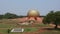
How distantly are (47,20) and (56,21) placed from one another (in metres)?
1.66

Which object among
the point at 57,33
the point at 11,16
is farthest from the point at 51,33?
the point at 11,16

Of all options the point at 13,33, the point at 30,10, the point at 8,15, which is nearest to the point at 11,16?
the point at 8,15

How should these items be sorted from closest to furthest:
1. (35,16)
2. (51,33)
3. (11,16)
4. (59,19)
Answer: (51,33) < (59,19) < (35,16) < (11,16)

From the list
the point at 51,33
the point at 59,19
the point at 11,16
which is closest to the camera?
the point at 51,33

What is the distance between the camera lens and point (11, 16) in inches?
2749

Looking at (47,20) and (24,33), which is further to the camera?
(47,20)

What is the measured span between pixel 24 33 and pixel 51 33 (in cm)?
364

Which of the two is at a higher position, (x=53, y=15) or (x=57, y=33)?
(x=53, y=15)

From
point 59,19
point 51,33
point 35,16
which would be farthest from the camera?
point 35,16

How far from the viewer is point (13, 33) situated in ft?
78.4

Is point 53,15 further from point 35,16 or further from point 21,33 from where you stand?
point 35,16

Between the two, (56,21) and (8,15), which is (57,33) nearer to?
(56,21)

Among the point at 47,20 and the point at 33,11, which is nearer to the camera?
the point at 47,20

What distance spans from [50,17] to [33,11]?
79.1ft
